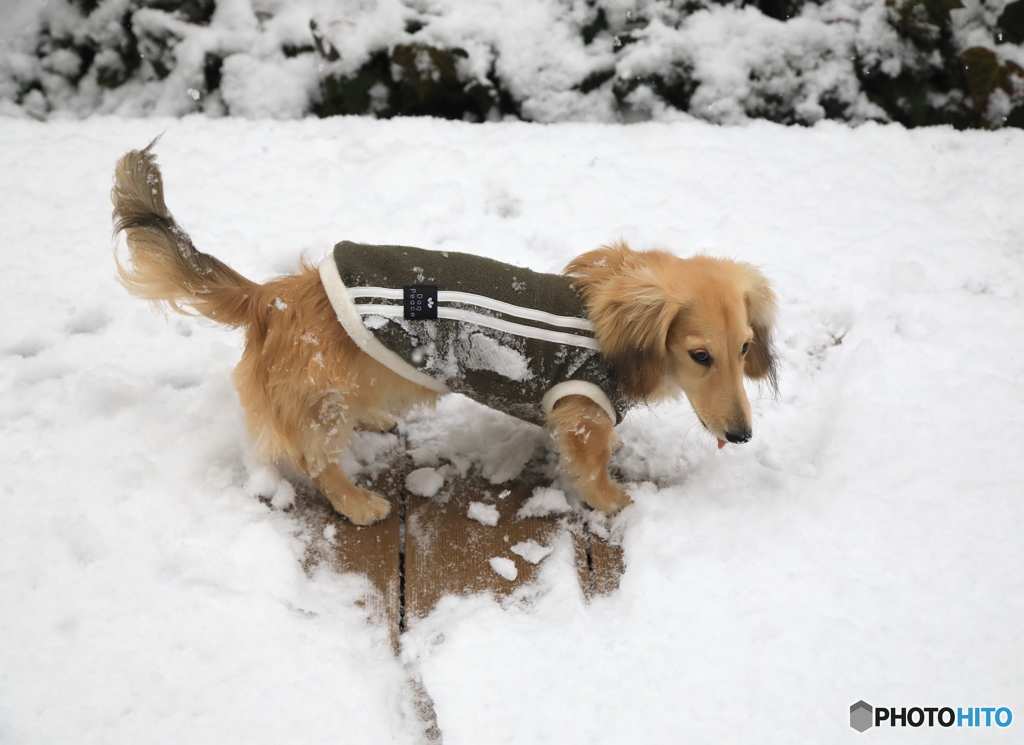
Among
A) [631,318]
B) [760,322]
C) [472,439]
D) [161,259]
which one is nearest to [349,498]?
[472,439]

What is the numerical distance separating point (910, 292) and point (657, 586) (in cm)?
187

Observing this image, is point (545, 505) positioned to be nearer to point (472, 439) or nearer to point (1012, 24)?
point (472, 439)

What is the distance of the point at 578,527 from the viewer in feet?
8.17

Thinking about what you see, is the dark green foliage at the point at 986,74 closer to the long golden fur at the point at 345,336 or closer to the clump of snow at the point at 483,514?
the long golden fur at the point at 345,336

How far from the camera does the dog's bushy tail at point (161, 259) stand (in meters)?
2.16

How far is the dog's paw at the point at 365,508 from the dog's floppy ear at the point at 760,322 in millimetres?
1291

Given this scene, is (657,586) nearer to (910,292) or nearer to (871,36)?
(910,292)

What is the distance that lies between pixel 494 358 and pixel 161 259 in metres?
1.01

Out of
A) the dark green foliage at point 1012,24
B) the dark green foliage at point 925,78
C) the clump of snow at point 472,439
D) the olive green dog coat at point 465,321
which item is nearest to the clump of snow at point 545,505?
the clump of snow at point 472,439

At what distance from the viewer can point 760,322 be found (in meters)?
2.44

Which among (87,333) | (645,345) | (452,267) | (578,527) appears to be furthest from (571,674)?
(87,333)

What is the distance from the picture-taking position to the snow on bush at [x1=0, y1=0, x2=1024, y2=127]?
4.14 m

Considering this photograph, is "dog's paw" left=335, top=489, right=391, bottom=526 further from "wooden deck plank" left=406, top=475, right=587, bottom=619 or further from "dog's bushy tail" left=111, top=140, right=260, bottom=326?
"dog's bushy tail" left=111, top=140, right=260, bottom=326

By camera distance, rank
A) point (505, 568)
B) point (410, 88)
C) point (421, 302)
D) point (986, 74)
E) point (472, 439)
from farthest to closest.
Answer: point (410, 88), point (986, 74), point (472, 439), point (505, 568), point (421, 302)
